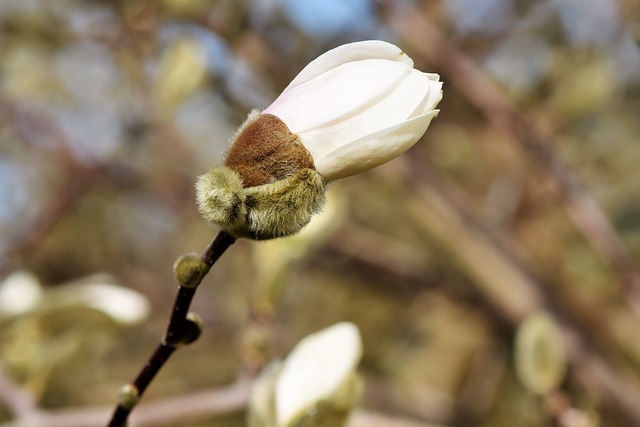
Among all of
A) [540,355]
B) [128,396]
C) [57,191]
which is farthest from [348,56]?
[57,191]

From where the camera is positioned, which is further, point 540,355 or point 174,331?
point 540,355

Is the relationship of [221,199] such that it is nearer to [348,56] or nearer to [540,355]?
[348,56]

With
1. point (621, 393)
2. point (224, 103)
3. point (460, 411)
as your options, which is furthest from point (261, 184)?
point (460, 411)

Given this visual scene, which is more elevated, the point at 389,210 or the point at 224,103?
the point at 389,210

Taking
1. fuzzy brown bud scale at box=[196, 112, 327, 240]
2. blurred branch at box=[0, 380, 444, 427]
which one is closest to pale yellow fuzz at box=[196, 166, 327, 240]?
fuzzy brown bud scale at box=[196, 112, 327, 240]

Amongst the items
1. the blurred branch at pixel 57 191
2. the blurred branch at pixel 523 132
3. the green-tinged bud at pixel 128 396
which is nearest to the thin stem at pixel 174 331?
the green-tinged bud at pixel 128 396

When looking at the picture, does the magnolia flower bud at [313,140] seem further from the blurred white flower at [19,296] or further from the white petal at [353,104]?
the blurred white flower at [19,296]

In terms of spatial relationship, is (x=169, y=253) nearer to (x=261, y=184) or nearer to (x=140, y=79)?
(x=140, y=79)
